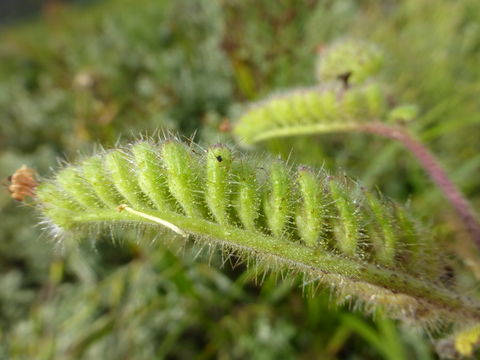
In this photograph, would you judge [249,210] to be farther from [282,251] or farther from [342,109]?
[342,109]

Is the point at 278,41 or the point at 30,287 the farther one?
the point at 278,41

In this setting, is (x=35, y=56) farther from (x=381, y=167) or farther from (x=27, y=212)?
(x=381, y=167)

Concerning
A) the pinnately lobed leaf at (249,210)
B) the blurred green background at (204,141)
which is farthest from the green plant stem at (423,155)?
the pinnately lobed leaf at (249,210)

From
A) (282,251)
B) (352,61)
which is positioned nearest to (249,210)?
(282,251)

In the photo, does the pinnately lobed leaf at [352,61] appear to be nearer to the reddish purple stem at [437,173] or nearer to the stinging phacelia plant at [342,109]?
the stinging phacelia plant at [342,109]

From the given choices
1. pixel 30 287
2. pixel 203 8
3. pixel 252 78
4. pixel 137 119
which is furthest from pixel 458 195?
pixel 203 8

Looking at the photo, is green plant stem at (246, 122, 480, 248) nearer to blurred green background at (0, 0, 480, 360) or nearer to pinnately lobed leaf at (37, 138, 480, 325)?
blurred green background at (0, 0, 480, 360)

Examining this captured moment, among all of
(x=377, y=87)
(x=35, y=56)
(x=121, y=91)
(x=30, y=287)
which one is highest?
(x=35, y=56)

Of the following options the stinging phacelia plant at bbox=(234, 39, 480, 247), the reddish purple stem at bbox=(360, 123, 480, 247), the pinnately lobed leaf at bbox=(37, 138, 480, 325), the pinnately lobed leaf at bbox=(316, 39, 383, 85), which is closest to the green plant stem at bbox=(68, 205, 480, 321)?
the pinnately lobed leaf at bbox=(37, 138, 480, 325)
